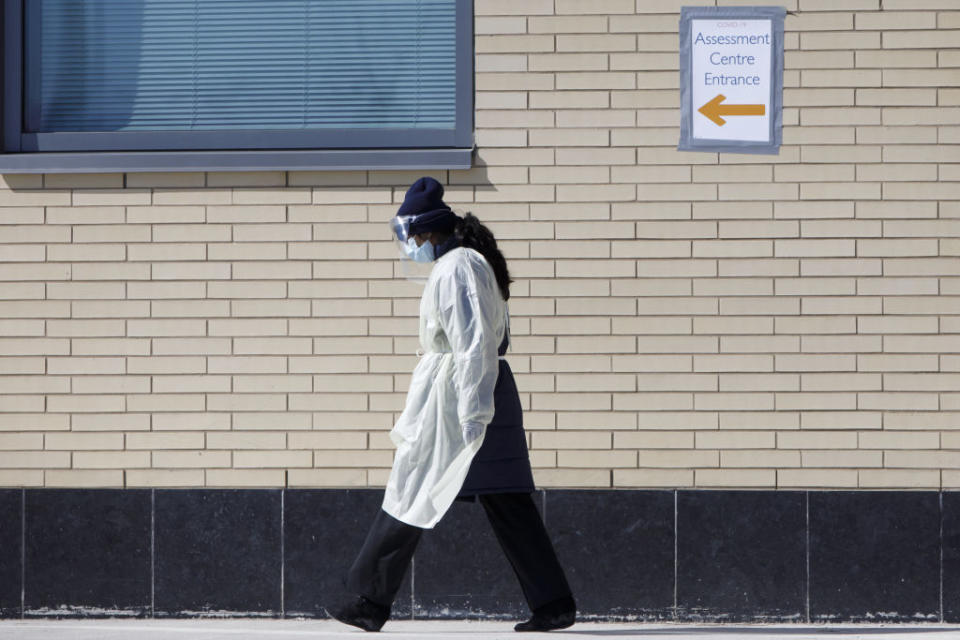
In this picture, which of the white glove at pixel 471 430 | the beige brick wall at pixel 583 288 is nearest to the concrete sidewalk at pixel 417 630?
the beige brick wall at pixel 583 288

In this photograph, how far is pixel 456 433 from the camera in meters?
4.66

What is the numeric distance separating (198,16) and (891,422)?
11.8 feet

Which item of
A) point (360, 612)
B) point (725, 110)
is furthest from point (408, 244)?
point (725, 110)

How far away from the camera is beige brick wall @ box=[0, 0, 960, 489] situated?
5.41 m

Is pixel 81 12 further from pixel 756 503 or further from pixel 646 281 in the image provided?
pixel 756 503

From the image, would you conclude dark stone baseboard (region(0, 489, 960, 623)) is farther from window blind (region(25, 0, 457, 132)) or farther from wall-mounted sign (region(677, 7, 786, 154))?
window blind (region(25, 0, 457, 132))

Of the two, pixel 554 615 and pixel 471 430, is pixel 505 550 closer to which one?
pixel 554 615

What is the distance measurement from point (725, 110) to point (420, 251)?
1612 mm

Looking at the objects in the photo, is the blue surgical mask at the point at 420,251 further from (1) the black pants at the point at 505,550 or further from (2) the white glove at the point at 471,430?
(1) the black pants at the point at 505,550

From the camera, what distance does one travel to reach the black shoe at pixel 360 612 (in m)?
4.77

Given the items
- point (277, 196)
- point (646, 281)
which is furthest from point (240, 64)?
point (646, 281)

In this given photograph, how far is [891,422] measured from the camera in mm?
5398

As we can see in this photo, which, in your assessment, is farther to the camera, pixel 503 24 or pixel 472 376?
pixel 503 24

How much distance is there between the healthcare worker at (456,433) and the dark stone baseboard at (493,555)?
64 cm
